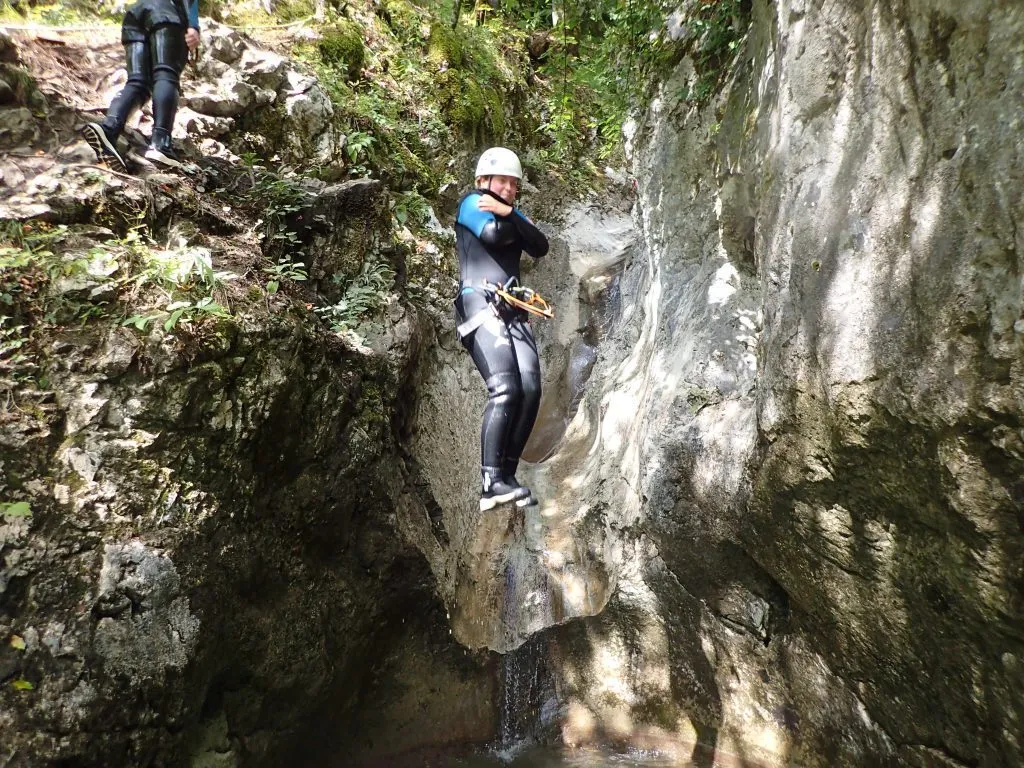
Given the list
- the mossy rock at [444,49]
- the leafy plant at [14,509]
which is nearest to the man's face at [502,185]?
the leafy plant at [14,509]

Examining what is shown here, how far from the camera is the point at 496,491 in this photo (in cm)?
431

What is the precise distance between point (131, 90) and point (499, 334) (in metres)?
3.50

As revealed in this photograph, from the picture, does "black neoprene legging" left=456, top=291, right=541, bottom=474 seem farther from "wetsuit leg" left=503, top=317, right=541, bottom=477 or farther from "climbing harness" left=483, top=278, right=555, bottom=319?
"climbing harness" left=483, top=278, right=555, bottom=319

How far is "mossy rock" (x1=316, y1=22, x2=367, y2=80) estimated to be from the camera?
7395 millimetres

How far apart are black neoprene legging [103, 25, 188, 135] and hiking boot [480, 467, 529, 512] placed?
3.82 metres

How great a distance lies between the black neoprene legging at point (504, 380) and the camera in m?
4.38

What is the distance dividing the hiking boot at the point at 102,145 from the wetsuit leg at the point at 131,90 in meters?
0.05

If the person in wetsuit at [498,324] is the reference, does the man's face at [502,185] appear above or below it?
above

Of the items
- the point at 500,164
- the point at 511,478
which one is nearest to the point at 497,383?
the point at 511,478

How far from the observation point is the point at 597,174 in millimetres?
11648

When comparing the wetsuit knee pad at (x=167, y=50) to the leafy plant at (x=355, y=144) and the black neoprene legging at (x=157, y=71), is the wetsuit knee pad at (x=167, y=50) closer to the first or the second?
the black neoprene legging at (x=157, y=71)

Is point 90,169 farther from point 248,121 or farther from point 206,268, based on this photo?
point 248,121

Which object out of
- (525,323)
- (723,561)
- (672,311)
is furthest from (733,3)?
(723,561)

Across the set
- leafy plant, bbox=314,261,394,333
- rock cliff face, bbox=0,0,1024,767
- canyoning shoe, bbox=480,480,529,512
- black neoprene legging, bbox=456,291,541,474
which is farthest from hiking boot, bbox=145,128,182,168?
canyoning shoe, bbox=480,480,529,512
